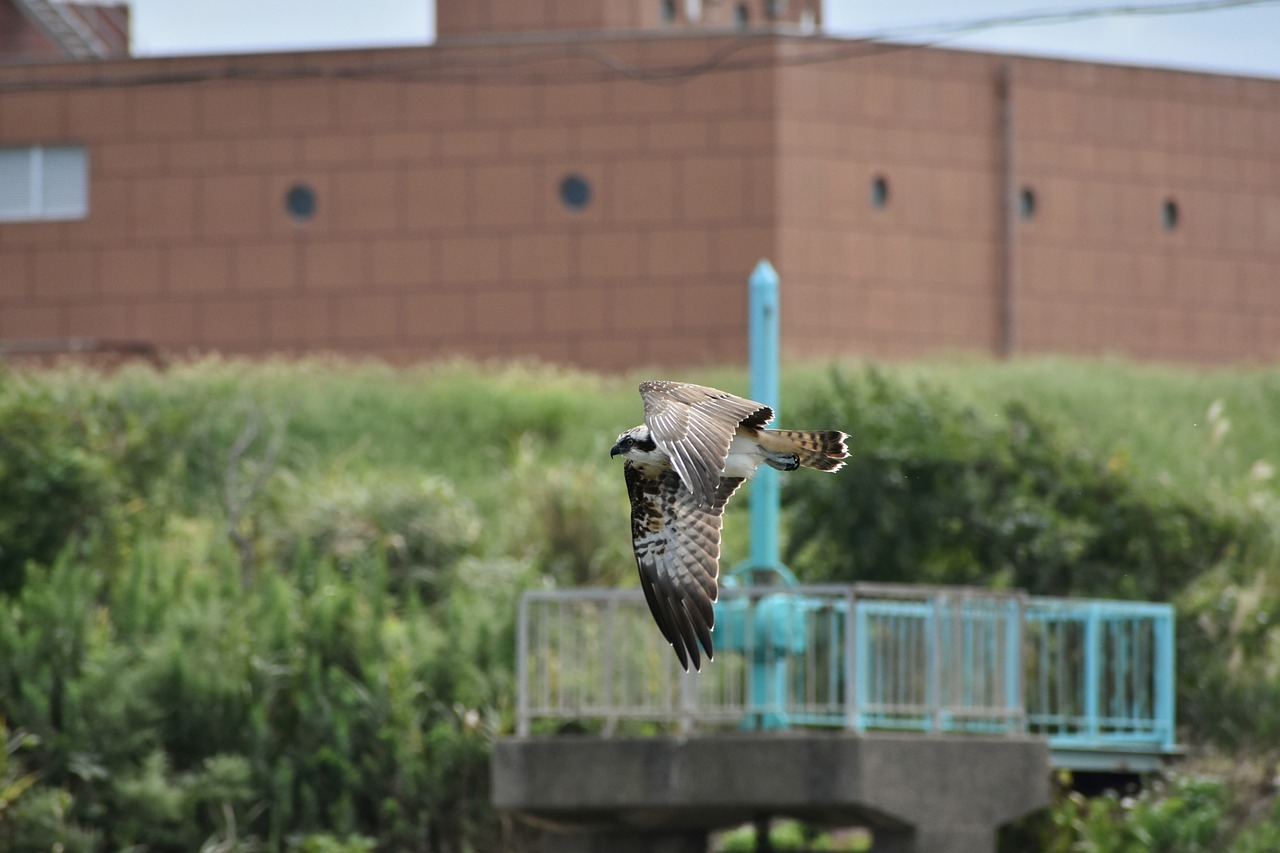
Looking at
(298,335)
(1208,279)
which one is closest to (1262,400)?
(1208,279)

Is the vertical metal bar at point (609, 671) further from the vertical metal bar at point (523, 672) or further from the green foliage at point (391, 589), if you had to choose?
the green foliage at point (391, 589)

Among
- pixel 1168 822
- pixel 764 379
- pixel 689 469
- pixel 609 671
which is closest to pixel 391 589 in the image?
pixel 609 671

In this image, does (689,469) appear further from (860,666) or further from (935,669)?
(935,669)

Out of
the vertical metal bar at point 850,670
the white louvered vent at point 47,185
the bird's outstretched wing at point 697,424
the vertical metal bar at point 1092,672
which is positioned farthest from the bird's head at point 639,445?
the white louvered vent at point 47,185

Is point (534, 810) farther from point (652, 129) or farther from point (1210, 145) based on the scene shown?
point (1210, 145)

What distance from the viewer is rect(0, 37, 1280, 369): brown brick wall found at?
94.3 ft

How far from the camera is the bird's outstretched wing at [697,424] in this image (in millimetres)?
7788

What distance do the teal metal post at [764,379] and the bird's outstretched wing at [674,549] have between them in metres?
5.25

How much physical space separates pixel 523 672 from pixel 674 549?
18.6 ft

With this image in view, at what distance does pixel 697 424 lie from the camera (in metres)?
8.49

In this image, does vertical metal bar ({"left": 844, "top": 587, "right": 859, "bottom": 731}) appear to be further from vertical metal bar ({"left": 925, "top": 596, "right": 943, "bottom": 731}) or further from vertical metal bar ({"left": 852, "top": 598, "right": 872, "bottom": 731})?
vertical metal bar ({"left": 925, "top": 596, "right": 943, "bottom": 731})

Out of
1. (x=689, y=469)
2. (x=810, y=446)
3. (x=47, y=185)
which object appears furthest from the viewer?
(x=47, y=185)

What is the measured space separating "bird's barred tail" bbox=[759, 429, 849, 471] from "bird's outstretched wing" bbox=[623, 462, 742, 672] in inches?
9.1

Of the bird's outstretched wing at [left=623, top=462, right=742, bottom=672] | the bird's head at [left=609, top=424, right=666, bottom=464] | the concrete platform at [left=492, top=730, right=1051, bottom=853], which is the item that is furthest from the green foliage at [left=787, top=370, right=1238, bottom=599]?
the bird's head at [left=609, top=424, right=666, bottom=464]
